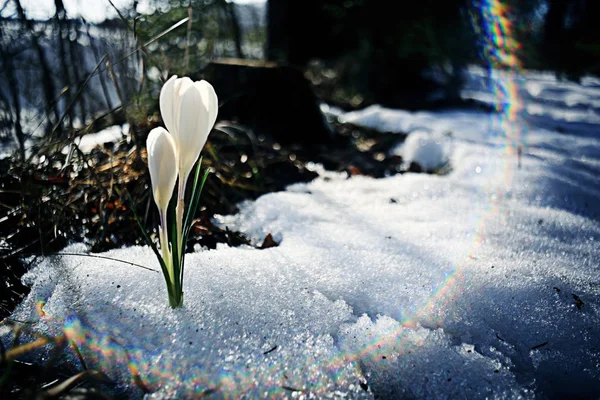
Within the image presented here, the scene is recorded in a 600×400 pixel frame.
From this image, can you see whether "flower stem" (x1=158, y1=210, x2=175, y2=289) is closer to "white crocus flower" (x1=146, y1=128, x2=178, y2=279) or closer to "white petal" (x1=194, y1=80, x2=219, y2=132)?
"white crocus flower" (x1=146, y1=128, x2=178, y2=279)

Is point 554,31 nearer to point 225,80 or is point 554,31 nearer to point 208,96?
point 225,80

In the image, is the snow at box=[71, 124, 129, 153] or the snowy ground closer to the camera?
the snowy ground

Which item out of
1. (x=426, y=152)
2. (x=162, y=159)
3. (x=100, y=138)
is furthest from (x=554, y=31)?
(x=162, y=159)

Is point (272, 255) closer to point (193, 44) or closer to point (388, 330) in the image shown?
point (388, 330)

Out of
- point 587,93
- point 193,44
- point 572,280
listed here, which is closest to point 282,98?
point 193,44

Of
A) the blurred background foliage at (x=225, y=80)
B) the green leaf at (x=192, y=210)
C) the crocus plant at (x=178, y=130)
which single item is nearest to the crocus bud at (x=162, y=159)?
the crocus plant at (x=178, y=130)

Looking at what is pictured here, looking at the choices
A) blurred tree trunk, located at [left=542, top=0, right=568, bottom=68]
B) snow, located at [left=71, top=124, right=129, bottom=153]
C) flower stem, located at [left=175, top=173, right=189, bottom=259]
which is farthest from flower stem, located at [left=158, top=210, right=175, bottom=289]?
blurred tree trunk, located at [left=542, top=0, right=568, bottom=68]
